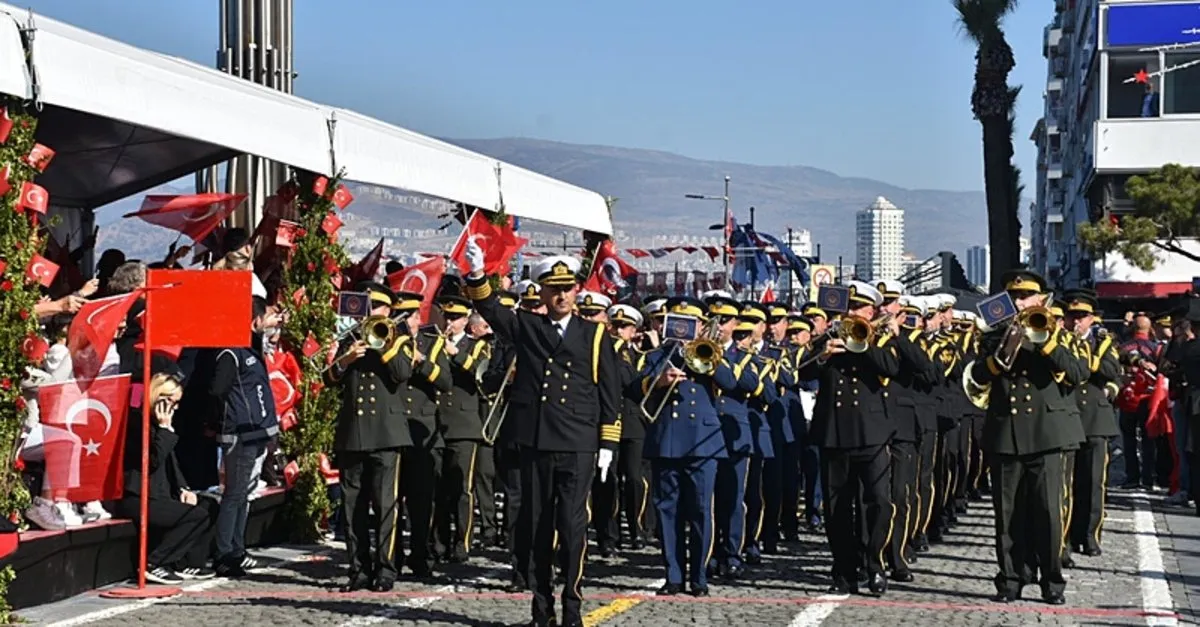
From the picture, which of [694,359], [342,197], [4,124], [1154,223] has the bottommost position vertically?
[694,359]

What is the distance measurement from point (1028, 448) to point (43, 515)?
20.7ft

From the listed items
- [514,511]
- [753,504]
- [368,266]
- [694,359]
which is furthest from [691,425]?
[368,266]

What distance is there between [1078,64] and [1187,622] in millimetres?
75219

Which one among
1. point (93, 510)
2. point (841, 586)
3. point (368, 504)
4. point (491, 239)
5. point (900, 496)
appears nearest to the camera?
point (93, 510)

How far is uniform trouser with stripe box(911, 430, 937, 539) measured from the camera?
1496cm

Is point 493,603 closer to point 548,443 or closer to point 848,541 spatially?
point 548,443

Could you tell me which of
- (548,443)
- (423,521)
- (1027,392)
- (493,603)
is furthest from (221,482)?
(1027,392)

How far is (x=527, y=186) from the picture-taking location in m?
21.5

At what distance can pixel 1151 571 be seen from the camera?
14.8 metres

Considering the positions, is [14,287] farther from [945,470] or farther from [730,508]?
[945,470]

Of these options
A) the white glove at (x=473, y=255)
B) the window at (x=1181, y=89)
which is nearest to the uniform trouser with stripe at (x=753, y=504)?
the white glove at (x=473, y=255)

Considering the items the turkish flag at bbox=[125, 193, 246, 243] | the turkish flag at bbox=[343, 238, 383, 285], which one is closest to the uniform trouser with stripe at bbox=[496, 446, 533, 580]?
the turkish flag at bbox=[125, 193, 246, 243]

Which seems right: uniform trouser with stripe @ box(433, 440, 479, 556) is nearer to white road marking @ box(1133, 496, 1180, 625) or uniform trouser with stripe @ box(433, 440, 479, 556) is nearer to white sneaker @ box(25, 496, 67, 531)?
white sneaker @ box(25, 496, 67, 531)

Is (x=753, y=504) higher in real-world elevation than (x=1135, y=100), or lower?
lower
